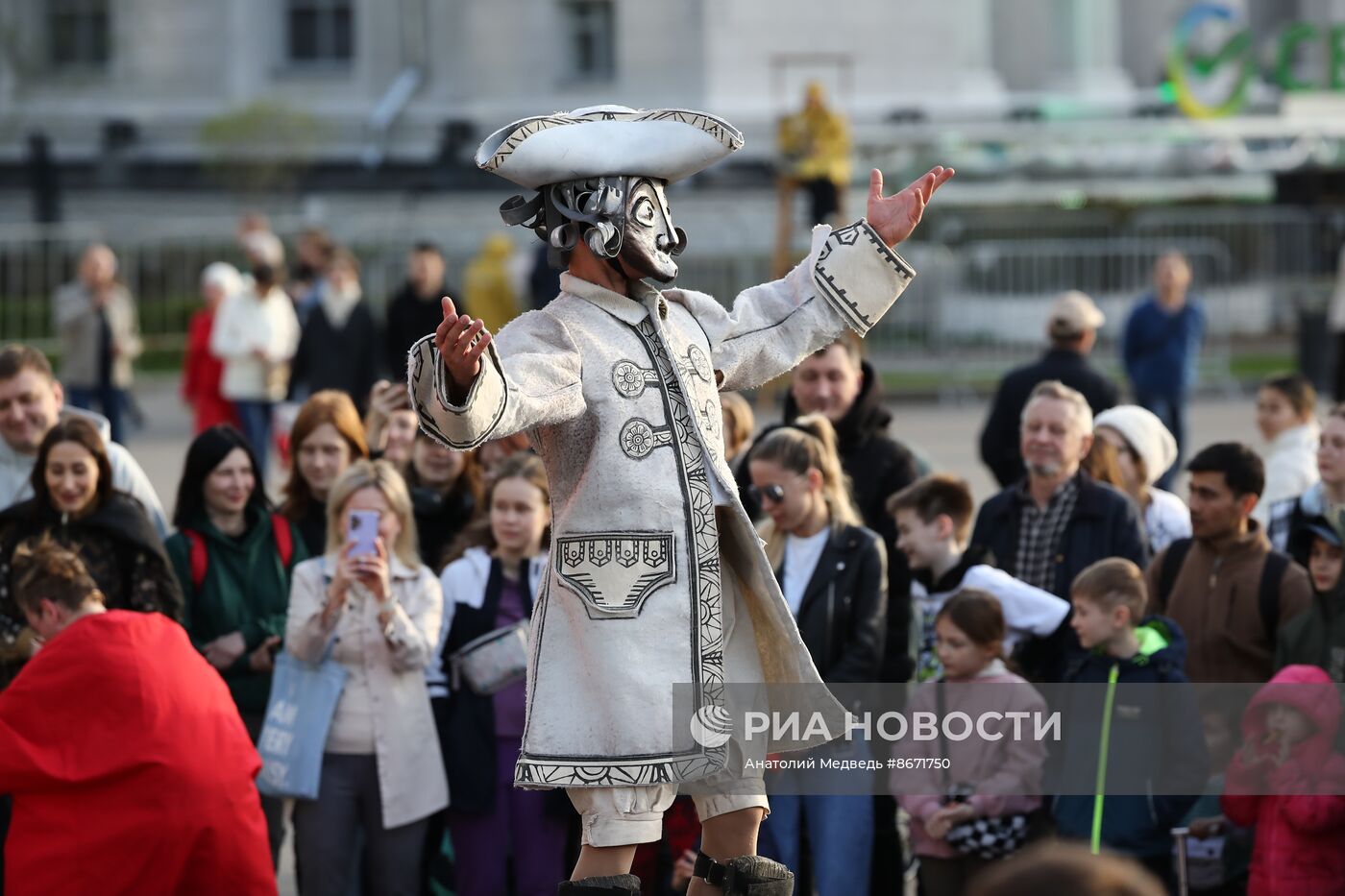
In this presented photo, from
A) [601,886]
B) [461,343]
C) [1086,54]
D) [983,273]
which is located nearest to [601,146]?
[461,343]

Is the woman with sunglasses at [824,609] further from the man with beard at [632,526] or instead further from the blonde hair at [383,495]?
the man with beard at [632,526]

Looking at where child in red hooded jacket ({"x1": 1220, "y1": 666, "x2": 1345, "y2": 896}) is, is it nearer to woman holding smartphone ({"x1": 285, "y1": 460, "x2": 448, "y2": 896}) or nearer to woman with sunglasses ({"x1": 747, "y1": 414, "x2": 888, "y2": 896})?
woman with sunglasses ({"x1": 747, "y1": 414, "x2": 888, "y2": 896})

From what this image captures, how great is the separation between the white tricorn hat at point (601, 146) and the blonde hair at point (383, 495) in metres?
2.24

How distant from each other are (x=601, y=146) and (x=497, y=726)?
2739mm

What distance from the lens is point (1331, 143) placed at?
1219 inches

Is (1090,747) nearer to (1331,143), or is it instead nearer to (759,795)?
(759,795)

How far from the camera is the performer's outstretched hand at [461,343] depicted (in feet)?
14.4

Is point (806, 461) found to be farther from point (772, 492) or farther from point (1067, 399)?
point (1067, 399)

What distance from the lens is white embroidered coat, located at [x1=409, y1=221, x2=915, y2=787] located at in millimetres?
4715

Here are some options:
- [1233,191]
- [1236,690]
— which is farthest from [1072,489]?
[1233,191]

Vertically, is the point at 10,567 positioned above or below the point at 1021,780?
above

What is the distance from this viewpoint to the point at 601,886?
4.68m

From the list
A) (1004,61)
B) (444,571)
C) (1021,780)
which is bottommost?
(1021,780)

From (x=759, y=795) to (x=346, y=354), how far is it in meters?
9.74
